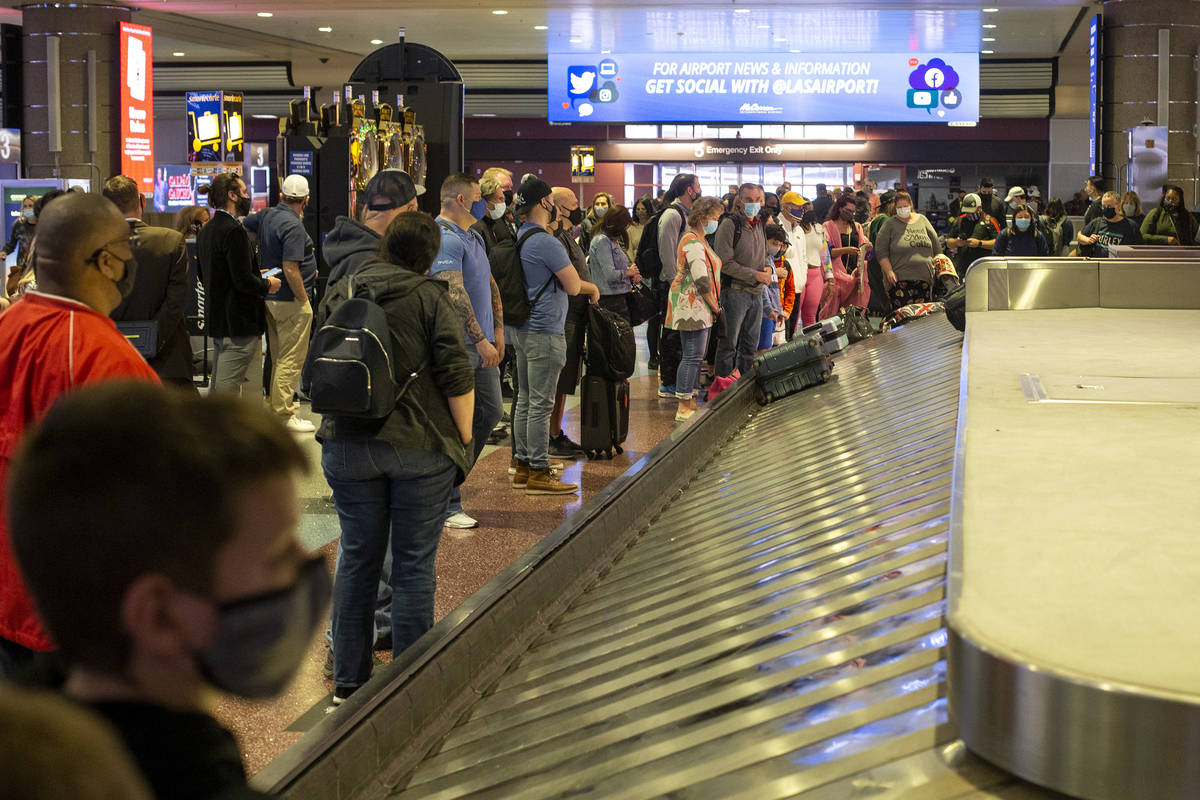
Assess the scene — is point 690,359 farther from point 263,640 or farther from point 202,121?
point 202,121

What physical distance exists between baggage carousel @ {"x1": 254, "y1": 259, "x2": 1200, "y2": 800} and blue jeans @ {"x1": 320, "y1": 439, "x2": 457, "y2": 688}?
1.42 ft

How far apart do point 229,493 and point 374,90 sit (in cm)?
876

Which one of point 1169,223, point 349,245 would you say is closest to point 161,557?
point 349,245

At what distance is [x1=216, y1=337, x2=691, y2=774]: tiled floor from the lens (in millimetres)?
3635

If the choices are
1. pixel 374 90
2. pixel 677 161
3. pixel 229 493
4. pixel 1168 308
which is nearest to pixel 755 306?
pixel 374 90

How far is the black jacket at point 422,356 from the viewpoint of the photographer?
3572 millimetres

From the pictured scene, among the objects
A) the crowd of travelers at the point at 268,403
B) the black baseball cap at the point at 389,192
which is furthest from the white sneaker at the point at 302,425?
the black baseball cap at the point at 389,192

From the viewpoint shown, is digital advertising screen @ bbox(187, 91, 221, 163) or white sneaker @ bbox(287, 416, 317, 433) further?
digital advertising screen @ bbox(187, 91, 221, 163)

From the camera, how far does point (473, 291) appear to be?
18.1 feet

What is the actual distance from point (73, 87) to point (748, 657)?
51.6 ft

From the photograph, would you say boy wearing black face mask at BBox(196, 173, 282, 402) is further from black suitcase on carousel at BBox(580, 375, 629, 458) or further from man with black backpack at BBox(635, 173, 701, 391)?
man with black backpack at BBox(635, 173, 701, 391)

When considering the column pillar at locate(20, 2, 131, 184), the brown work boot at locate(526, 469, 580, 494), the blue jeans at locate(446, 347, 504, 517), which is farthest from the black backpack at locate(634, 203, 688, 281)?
the column pillar at locate(20, 2, 131, 184)

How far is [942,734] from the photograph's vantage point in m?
1.68

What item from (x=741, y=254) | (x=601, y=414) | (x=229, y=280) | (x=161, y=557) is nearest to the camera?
(x=161, y=557)
